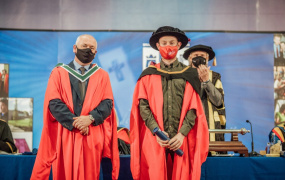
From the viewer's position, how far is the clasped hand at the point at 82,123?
2967mm

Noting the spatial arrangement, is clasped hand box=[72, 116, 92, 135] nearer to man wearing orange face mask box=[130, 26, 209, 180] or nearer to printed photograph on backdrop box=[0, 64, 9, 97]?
man wearing orange face mask box=[130, 26, 209, 180]

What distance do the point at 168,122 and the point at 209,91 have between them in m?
1.01

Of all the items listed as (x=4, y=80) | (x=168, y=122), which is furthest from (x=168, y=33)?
(x=4, y=80)

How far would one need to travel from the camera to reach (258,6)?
620 cm

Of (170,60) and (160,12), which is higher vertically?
(160,12)

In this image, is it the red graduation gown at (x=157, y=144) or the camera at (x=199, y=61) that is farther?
the camera at (x=199, y=61)

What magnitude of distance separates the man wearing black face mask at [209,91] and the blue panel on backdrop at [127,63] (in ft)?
6.16

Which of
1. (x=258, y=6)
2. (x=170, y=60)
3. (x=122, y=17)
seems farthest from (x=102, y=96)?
(x=258, y=6)

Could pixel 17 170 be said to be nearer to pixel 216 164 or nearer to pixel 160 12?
pixel 216 164

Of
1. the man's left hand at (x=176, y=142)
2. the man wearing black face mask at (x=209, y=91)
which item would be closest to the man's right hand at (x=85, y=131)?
the man's left hand at (x=176, y=142)

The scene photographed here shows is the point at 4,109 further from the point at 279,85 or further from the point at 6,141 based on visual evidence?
the point at 279,85

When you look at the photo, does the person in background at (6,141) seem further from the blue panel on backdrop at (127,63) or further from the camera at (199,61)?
the camera at (199,61)

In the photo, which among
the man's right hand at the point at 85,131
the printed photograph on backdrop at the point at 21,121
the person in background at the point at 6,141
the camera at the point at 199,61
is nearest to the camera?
the man's right hand at the point at 85,131

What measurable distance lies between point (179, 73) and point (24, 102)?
3898mm
